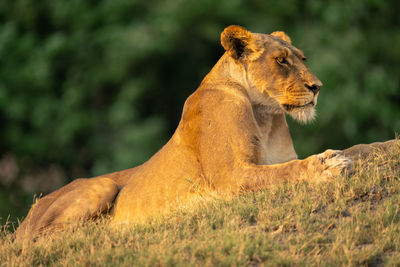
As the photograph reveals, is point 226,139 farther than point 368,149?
No

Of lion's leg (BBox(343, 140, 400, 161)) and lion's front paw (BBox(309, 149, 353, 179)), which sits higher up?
lion's front paw (BBox(309, 149, 353, 179))

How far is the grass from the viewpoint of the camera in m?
3.54

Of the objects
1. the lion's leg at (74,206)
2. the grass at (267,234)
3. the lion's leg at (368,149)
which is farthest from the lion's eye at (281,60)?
the lion's leg at (74,206)

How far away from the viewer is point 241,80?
5547 mm

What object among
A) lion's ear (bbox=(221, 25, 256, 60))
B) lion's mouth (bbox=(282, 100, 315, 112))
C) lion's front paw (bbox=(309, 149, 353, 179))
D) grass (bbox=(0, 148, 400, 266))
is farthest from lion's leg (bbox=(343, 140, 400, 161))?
lion's ear (bbox=(221, 25, 256, 60))

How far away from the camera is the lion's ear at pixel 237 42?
217 inches

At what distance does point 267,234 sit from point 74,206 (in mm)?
2487

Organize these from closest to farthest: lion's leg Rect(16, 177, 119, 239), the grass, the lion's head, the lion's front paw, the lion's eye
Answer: the grass < the lion's front paw < the lion's head < the lion's eye < lion's leg Rect(16, 177, 119, 239)

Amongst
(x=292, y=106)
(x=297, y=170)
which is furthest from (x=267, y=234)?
(x=292, y=106)

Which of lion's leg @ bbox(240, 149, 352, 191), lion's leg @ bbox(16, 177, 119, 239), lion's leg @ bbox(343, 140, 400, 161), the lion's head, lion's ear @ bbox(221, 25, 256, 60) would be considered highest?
lion's ear @ bbox(221, 25, 256, 60)

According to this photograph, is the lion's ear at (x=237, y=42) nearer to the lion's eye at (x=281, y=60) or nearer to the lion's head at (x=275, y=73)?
the lion's head at (x=275, y=73)

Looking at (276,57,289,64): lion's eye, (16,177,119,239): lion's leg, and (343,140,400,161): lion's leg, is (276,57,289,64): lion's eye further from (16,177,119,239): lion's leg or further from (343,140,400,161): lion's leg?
(16,177,119,239): lion's leg

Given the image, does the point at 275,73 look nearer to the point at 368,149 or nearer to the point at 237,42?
the point at 237,42

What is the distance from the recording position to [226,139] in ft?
16.7
